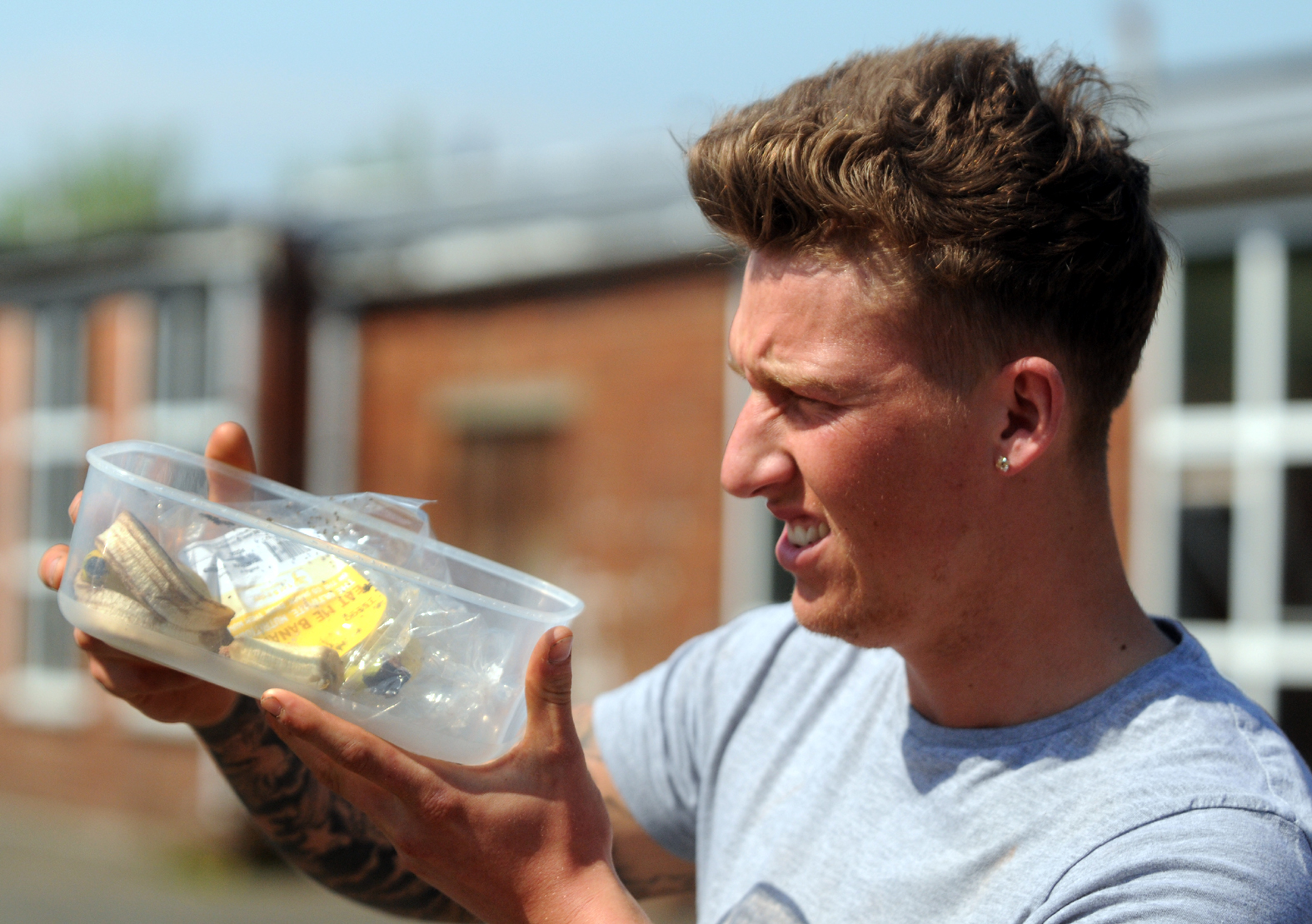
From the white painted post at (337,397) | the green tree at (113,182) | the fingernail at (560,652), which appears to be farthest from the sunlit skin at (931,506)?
the green tree at (113,182)

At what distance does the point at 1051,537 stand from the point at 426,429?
8.30 metres

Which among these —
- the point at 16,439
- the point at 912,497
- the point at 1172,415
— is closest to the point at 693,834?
the point at 912,497

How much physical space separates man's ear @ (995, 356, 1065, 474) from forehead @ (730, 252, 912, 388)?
0.16 metres

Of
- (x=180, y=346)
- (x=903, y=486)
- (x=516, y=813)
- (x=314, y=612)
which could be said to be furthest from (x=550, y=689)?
(x=180, y=346)

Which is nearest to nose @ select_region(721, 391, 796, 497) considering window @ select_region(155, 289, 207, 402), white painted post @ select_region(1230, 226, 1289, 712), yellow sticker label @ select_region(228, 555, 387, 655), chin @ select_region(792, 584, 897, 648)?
chin @ select_region(792, 584, 897, 648)

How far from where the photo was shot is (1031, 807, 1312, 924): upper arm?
1.32 m

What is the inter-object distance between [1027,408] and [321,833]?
1.38 meters

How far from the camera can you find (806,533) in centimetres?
172

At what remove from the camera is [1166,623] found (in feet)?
→ 5.81

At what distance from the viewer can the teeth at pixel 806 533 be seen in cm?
169

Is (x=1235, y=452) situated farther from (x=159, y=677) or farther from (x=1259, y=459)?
(x=159, y=677)

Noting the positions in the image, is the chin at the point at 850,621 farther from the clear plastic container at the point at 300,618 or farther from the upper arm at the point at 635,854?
the upper arm at the point at 635,854

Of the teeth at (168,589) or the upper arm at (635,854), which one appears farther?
the upper arm at (635,854)

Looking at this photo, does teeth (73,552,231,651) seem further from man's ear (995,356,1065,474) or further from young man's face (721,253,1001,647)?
man's ear (995,356,1065,474)
